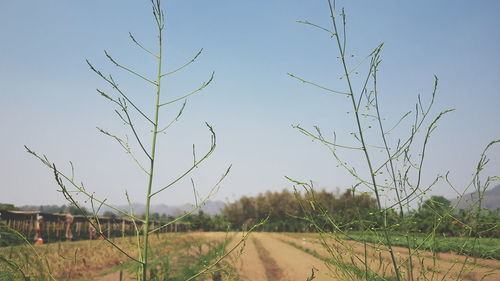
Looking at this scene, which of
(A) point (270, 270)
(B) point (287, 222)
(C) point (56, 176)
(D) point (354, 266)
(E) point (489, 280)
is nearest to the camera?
(C) point (56, 176)

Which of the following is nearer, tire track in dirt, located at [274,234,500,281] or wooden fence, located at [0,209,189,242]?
tire track in dirt, located at [274,234,500,281]

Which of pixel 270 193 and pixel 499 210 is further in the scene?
pixel 270 193

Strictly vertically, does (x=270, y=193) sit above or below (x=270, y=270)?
above

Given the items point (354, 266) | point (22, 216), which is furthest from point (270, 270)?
point (22, 216)

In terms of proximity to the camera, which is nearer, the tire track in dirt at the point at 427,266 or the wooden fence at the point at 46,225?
the tire track in dirt at the point at 427,266

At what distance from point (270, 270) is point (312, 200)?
11.6 m

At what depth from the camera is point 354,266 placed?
2312mm

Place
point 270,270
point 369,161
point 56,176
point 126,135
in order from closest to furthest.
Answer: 1. point 56,176
2. point 126,135
3. point 369,161
4. point 270,270

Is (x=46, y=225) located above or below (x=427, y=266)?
above

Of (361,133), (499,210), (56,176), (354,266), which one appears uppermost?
(361,133)

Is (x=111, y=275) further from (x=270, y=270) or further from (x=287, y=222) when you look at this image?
(x=287, y=222)

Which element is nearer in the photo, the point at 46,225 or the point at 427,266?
the point at 427,266

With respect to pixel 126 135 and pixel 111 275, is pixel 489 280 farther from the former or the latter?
pixel 126 135

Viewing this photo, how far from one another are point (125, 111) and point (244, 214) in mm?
79300
